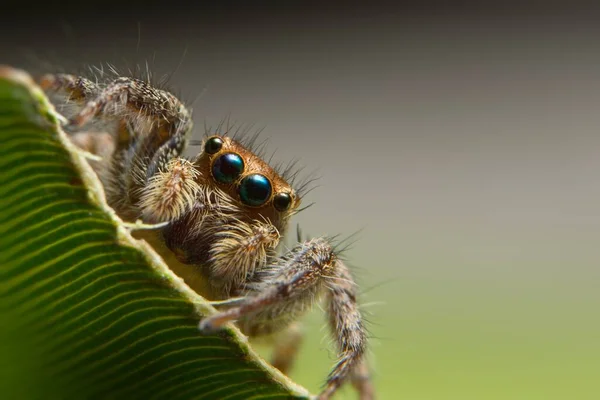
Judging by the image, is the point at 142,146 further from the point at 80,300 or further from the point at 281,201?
the point at 80,300

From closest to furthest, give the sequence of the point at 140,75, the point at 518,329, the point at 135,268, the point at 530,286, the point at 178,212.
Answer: the point at 135,268
the point at 178,212
the point at 140,75
the point at 518,329
the point at 530,286

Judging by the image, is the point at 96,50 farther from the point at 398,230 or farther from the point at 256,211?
the point at 256,211

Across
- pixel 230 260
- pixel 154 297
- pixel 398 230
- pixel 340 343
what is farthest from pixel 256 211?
pixel 398 230

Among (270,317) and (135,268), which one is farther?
(270,317)

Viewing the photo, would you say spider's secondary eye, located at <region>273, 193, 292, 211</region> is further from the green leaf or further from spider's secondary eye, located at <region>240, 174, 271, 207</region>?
the green leaf

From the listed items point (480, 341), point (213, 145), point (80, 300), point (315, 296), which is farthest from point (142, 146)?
point (480, 341)

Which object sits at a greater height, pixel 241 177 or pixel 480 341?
pixel 241 177

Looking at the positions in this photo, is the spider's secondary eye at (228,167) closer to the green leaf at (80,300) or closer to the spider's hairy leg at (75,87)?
the spider's hairy leg at (75,87)

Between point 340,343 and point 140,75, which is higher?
point 140,75
